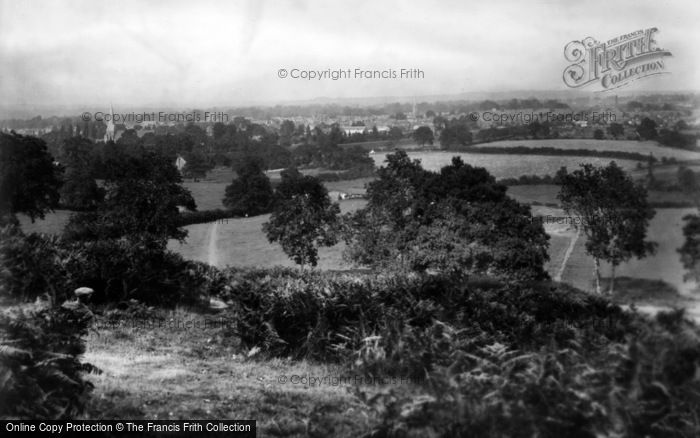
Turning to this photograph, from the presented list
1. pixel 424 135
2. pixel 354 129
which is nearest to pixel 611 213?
pixel 424 135

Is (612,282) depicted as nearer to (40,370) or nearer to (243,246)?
(243,246)

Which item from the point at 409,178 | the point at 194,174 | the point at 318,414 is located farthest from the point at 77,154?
the point at 318,414

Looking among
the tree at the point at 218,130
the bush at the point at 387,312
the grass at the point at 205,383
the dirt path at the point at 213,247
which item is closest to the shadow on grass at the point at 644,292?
the bush at the point at 387,312

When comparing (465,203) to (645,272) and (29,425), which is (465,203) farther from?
(29,425)

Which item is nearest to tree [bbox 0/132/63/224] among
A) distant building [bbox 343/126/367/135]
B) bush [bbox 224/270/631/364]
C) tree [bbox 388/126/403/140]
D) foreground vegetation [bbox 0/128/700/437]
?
foreground vegetation [bbox 0/128/700/437]

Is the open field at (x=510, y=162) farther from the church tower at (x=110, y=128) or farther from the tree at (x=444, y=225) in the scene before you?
the church tower at (x=110, y=128)

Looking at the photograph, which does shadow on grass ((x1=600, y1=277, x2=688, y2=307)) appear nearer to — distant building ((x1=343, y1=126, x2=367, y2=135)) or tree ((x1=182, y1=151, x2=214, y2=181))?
distant building ((x1=343, y1=126, x2=367, y2=135))
